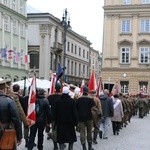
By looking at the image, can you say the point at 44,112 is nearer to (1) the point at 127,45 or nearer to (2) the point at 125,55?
(2) the point at 125,55

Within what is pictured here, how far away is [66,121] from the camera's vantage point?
32.4 feet

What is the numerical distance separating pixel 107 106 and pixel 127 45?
35.8 metres

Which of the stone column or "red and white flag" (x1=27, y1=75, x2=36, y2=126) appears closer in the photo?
"red and white flag" (x1=27, y1=75, x2=36, y2=126)

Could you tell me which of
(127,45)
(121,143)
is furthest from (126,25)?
(121,143)

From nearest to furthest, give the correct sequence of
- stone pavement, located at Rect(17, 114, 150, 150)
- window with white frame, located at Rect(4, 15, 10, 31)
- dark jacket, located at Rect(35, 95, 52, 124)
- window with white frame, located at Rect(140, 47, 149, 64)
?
dark jacket, located at Rect(35, 95, 52, 124), stone pavement, located at Rect(17, 114, 150, 150), window with white frame, located at Rect(4, 15, 10, 31), window with white frame, located at Rect(140, 47, 149, 64)

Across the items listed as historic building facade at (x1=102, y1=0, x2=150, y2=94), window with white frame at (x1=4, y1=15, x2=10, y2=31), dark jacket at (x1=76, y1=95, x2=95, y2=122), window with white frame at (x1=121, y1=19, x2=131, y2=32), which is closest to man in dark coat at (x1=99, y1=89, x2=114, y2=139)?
dark jacket at (x1=76, y1=95, x2=95, y2=122)

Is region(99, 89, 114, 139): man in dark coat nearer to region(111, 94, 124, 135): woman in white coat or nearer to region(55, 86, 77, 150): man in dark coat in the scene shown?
region(111, 94, 124, 135): woman in white coat

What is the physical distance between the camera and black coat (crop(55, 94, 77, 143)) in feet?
32.4

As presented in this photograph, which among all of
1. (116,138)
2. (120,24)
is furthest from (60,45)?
(116,138)

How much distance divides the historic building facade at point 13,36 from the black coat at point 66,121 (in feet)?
97.7

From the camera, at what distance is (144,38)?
49781 mm

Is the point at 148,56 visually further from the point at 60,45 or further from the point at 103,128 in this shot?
the point at 103,128

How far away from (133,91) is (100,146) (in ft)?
121

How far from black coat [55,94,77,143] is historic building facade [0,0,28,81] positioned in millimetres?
29778
